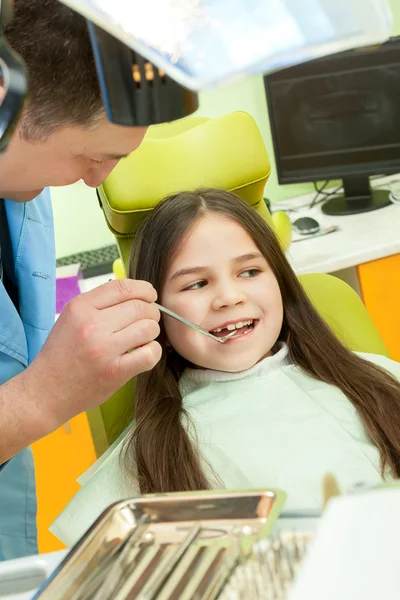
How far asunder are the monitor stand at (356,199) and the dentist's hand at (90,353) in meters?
1.52

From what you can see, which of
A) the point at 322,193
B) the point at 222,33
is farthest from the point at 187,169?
the point at 222,33

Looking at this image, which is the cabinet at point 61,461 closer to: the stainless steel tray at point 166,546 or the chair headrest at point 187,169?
the chair headrest at point 187,169

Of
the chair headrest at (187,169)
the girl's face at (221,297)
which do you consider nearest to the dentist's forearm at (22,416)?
the girl's face at (221,297)

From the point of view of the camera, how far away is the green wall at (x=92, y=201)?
253cm

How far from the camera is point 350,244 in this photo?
2.07 meters

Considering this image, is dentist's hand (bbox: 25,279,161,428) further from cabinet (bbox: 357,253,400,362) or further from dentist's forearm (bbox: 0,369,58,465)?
cabinet (bbox: 357,253,400,362)

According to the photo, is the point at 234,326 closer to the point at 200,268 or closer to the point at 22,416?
the point at 200,268

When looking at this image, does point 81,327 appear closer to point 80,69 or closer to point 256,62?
point 80,69

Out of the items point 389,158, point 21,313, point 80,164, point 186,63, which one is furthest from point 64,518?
point 389,158

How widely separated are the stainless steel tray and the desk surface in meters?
1.38

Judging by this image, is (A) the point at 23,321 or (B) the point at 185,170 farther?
(B) the point at 185,170

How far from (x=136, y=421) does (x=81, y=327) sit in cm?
49

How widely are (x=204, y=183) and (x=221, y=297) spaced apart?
42 centimetres

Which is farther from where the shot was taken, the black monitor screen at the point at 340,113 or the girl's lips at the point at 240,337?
the black monitor screen at the point at 340,113
